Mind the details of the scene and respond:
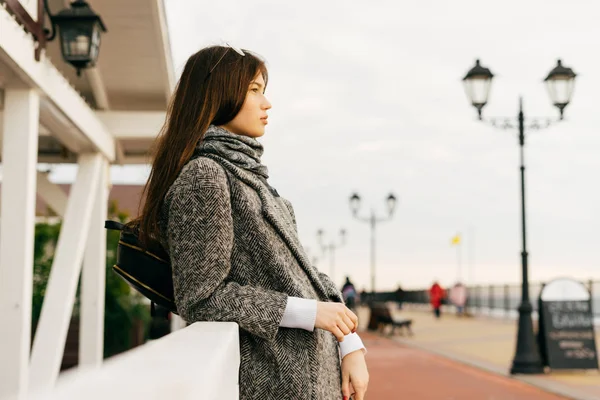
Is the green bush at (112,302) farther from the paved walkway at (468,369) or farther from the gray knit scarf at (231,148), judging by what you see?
the gray knit scarf at (231,148)

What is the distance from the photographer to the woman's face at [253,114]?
2.15m

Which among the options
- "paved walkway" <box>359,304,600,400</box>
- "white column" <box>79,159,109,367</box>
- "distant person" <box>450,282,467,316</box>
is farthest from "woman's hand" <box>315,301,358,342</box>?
"distant person" <box>450,282,467,316</box>

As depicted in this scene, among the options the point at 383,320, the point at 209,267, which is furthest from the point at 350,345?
the point at 383,320

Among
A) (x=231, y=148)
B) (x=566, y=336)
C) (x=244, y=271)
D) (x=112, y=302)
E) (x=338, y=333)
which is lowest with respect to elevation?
(x=566, y=336)

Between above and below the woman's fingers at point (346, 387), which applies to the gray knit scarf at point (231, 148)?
above

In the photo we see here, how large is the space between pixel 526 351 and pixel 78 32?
29.9 ft

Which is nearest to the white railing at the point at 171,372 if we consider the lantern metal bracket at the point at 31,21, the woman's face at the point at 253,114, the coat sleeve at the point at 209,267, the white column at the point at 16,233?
the coat sleeve at the point at 209,267

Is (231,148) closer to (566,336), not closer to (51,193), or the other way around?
(51,193)

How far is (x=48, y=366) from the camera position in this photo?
816 cm

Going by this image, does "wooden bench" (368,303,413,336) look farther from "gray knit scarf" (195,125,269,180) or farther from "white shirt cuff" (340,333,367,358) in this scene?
"gray knit scarf" (195,125,269,180)

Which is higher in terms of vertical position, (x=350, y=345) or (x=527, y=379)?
(x=350, y=345)

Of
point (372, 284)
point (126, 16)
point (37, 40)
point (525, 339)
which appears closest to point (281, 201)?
point (37, 40)

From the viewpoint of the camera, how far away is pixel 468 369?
1431cm

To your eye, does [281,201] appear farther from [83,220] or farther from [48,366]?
[83,220]
